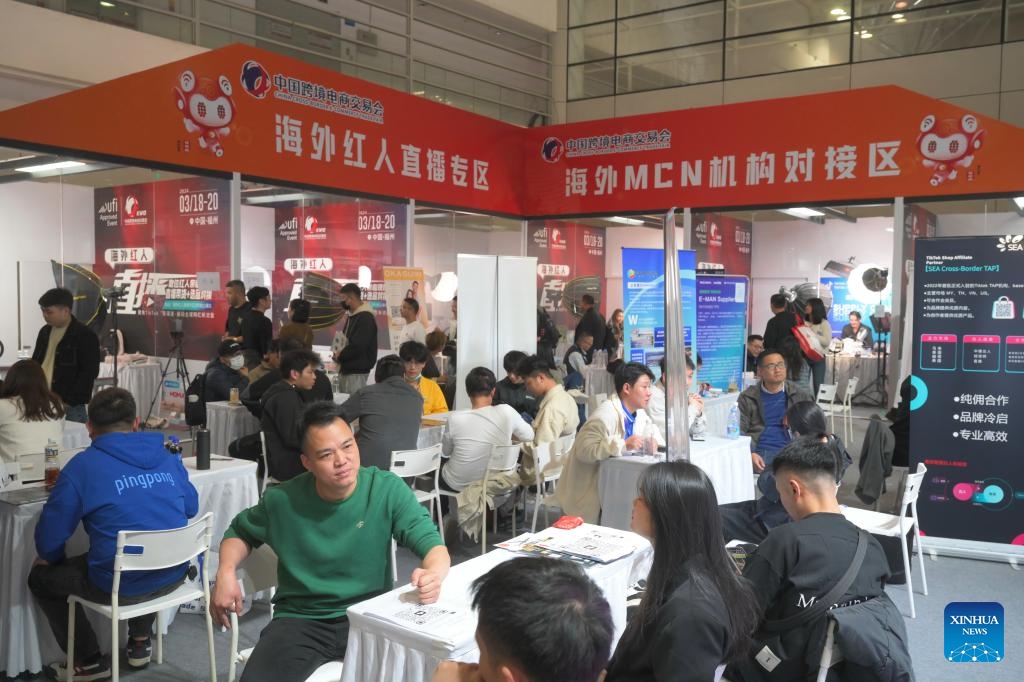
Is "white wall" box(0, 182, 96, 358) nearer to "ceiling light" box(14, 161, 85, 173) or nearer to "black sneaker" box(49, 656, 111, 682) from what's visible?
"ceiling light" box(14, 161, 85, 173)

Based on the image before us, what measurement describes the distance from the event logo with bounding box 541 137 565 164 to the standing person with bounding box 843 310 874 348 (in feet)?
13.7

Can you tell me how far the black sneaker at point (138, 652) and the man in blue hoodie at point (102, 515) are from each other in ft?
0.38

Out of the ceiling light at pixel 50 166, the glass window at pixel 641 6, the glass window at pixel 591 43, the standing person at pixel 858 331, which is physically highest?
the glass window at pixel 641 6

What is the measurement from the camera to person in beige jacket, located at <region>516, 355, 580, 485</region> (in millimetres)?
5293

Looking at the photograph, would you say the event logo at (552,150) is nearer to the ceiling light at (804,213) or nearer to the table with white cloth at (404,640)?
the ceiling light at (804,213)

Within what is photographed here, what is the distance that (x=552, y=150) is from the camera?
10.7 m

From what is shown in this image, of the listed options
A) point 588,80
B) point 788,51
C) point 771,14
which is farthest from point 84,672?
point 771,14

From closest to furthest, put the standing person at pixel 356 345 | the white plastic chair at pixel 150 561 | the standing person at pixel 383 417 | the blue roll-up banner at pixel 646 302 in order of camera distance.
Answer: the white plastic chair at pixel 150 561 < the standing person at pixel 383 417 < the blue roll-up banner at pixel 646 302 < the standing person at pixel 356 345

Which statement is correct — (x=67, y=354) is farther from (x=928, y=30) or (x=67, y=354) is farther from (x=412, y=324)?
(x=928, y=30)

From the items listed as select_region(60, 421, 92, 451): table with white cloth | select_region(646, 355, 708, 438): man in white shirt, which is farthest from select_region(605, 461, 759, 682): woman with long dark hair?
select_region(60, 421, 92, 451): table with white cloth

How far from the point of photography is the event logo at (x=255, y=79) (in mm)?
Result: 7363

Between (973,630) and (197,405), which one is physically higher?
(197,405)

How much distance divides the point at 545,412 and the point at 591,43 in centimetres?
880

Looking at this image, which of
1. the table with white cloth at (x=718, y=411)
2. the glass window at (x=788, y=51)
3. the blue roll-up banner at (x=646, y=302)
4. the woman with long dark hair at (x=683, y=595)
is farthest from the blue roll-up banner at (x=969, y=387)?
the glass window at (x=788, y=51)
